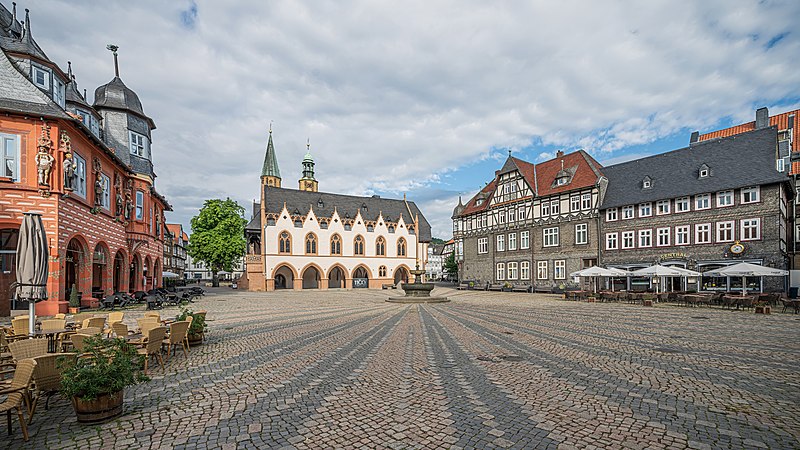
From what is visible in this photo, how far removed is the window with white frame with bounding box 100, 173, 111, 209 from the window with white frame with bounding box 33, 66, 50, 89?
5.36 m

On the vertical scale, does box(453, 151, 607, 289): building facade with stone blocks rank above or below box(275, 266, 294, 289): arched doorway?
above

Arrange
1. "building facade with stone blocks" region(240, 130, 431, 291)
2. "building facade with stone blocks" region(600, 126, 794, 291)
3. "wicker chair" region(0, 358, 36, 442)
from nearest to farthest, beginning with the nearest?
"wicker chair" region(0, 358, 36, 442) < "building facade with stone blocks" region(600, 126, 794, 291) < "building facade with stone blocks" region(240, 130, 431, 291)

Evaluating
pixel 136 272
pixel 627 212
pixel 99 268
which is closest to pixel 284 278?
pixel 136 272

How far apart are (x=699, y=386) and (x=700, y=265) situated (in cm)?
2738

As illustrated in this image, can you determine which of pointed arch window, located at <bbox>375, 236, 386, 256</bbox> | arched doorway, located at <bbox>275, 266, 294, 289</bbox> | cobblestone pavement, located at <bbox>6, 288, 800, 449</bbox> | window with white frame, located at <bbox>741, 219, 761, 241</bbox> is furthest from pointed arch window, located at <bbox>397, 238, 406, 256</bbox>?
cobblestone pavement, located at <bbox>6, 288, 800, 449</bbox>

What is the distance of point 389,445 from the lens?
16.3ft

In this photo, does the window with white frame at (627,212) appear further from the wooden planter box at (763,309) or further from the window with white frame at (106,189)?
the window with white frame at (106,189)

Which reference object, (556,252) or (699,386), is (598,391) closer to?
(699,386)

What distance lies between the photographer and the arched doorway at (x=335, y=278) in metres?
55.6

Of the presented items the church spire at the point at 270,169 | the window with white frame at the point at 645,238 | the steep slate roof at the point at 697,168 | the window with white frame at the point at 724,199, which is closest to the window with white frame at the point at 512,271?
the steep slate roof at the point at 697,168

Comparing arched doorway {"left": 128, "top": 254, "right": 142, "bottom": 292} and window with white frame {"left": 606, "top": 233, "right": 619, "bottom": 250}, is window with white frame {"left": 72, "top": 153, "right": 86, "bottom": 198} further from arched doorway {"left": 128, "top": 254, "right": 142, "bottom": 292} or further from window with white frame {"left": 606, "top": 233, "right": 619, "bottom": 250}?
window with white frame {"left": 606, "top": 233, "right": 619, "bottom": 250}

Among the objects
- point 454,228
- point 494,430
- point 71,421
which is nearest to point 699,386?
point 494,430

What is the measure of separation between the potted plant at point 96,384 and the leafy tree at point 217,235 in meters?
48.0

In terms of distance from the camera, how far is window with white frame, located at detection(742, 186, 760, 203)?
2686 centimetres
